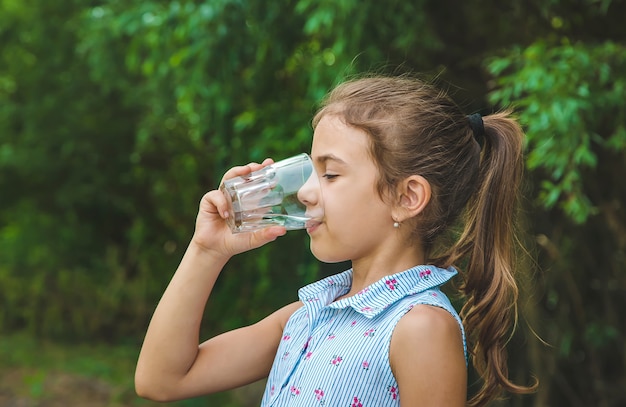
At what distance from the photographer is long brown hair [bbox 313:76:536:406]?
59.5 inches

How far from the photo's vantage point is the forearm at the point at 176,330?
1.61 m

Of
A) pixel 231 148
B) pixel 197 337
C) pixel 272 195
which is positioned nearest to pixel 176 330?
pixel 197 337

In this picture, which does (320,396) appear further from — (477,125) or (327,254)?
(477,125)

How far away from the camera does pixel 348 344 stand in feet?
4.63

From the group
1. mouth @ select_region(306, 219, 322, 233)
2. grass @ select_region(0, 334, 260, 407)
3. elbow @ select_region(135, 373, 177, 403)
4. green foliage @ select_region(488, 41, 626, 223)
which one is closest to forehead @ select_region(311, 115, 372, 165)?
mouth @ select_region(306, 219, 322, 233)

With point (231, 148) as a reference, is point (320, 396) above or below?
above

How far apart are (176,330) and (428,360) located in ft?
1.69

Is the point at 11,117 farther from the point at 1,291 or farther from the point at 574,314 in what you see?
the point at 574,314

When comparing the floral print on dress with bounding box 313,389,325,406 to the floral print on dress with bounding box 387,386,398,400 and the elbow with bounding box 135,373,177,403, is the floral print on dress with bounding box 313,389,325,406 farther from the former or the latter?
the elbow with bounding box 135,373,177,403

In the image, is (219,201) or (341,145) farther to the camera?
(219,201)

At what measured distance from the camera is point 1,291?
281 inches

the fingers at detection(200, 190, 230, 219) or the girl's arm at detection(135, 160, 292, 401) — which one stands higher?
the fingers at detection(200, 190, 230, 219)

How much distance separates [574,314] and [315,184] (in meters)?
2.81

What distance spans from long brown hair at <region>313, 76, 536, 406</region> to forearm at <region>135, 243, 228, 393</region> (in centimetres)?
36
